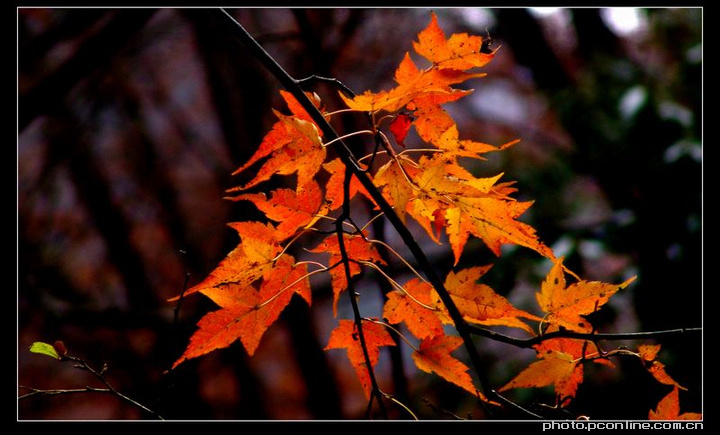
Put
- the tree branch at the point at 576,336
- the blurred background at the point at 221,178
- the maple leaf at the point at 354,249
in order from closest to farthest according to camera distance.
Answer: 1. the tree branch at the point at 576,336
2. the maple leaf at the point at 354,249
3. the blurred background at the point at 221,178

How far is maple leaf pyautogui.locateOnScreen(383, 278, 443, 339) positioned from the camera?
46 centimetres

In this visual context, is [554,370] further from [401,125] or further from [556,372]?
[401,125]

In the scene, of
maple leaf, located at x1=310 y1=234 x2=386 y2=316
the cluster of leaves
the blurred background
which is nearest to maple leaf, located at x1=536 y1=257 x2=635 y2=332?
the cluster of leaves

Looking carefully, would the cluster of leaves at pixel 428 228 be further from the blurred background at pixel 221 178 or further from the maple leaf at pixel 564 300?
the blurred background at pixel 221 178

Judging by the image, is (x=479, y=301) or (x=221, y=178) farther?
(x=221, y=178)

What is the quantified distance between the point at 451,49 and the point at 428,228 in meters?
0.15

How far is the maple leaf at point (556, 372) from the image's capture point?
1.40 feet

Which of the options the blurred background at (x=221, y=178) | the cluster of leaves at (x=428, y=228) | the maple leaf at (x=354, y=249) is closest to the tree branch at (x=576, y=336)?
→ the cluster of leaves at (x=428, y=228)

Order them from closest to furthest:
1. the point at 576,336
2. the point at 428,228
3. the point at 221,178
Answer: the point at 576,336
the point at 428,228
the point at 221,178

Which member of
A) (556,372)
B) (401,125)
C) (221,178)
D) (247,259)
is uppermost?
(221,178)

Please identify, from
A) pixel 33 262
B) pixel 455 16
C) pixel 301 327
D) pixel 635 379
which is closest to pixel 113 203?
pixel 33 262

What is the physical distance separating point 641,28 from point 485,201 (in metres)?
2.06

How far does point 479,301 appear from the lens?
411 mm

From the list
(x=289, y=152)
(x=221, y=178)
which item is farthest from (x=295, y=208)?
(x=221, y=178)
